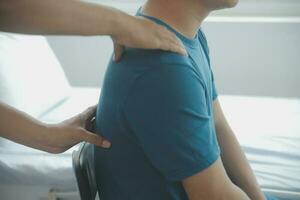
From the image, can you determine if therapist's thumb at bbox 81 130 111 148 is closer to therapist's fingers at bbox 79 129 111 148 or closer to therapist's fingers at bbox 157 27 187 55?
therapist's fingers at bbox 79 129 111 148

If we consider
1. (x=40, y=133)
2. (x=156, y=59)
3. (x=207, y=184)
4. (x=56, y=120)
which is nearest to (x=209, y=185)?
(x=207, y=184)

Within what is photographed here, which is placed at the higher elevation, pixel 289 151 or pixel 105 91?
pixel 105 91

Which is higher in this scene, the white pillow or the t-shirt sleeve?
the t-shirt sleeve

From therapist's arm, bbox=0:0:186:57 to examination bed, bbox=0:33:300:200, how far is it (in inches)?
26.4

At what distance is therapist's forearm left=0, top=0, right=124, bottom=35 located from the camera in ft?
2.08

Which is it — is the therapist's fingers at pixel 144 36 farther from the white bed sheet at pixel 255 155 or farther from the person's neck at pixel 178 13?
the white bed sheet at pixel 255 155

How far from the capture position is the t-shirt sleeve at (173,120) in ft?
2.22

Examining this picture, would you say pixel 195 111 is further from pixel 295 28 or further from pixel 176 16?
pixel 295 28

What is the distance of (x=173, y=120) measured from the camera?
0.68 metres

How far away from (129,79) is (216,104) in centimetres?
41

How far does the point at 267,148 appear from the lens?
133cm

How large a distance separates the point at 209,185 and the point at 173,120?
165 millimetres

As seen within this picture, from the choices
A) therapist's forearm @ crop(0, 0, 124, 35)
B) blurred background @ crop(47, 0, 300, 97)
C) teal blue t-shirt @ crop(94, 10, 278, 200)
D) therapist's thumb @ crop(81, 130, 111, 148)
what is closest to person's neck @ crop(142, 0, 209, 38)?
teal blue t-shirt @ crop(94, 10, 278, 200)

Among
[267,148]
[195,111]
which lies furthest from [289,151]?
[195,111]
